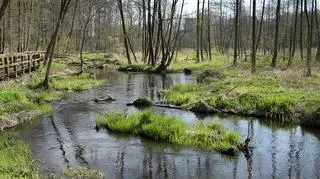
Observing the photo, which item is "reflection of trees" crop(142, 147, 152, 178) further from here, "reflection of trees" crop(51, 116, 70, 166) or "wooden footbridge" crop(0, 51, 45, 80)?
"wooden footbridge" crop(0, 51, 45, 80)

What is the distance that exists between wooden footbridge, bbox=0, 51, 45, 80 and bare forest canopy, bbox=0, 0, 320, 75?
5925mm

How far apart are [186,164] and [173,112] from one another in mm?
9410

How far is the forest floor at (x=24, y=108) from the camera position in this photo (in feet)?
43.0

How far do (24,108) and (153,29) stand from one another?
37.5 metres

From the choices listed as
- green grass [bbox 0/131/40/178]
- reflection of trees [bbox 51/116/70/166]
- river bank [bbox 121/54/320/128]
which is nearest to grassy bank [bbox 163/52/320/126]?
river bank [bbox 121/54/320/128]

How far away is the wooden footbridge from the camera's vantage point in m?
31.0

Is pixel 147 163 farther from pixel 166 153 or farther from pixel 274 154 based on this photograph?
pixel 274 154

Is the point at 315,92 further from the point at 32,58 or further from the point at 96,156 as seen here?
the point at 32,58

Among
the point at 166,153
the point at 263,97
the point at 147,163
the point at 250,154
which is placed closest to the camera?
the point at 147,163

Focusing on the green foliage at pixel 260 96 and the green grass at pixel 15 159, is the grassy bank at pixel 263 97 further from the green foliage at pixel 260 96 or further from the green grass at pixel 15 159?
the green grass at pixel 15 159

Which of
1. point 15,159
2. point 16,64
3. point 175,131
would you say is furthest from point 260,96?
point 16,64

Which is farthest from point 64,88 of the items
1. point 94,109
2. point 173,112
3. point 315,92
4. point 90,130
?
point 315,92

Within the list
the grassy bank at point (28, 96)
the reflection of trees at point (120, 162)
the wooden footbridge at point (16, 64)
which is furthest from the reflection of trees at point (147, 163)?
the wooden footbridge at point (16, 64)

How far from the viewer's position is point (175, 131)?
1756 centimetres
